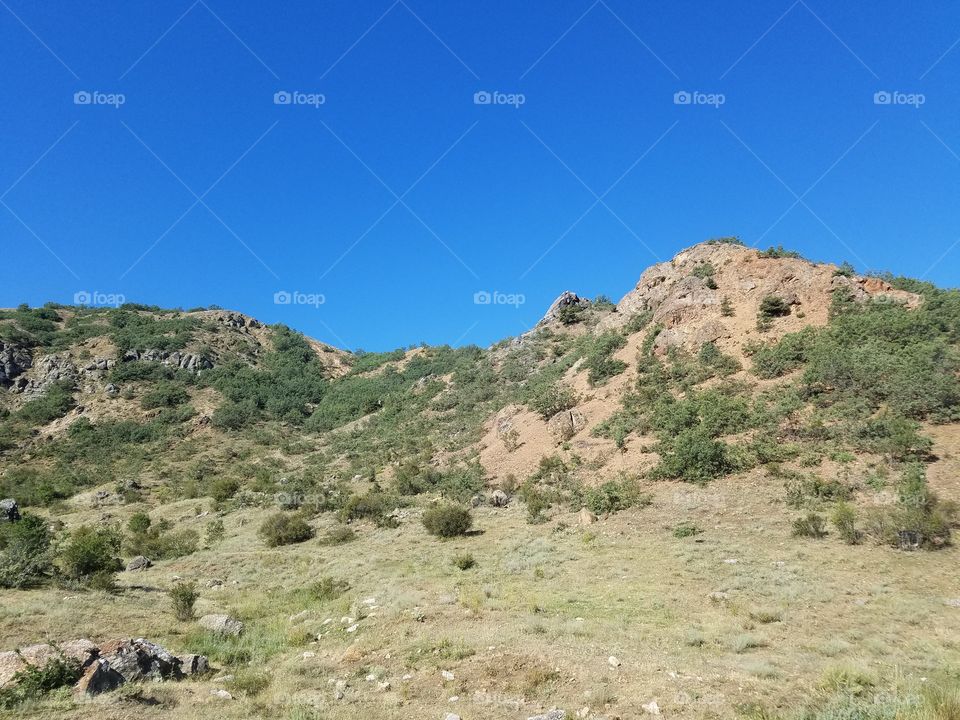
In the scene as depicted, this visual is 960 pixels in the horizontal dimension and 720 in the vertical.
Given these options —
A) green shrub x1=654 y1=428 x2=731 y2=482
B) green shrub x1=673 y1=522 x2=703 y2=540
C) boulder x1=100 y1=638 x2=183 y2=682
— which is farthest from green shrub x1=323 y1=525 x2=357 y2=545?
green shrub x1=654 y1=428 x2=731 y2=482

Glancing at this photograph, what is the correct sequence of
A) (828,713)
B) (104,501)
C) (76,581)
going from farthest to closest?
(104,501) → (76,581) → (828,713)

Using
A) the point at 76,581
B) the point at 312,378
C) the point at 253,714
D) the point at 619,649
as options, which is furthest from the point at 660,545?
the point at 312,378

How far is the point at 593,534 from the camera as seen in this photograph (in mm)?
17016

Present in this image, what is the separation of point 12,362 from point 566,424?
59906 mm

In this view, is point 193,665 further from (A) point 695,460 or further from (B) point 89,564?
(A) point 695,460

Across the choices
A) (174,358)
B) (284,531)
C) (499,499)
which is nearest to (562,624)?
(499,499)

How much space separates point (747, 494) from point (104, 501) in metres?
33.2

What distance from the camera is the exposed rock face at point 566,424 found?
2692 centimetres

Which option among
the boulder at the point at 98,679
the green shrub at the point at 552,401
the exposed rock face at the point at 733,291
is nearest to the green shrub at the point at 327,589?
A: the boulder at the point at 98,679

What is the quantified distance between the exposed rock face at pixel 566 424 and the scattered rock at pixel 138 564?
1807 cm

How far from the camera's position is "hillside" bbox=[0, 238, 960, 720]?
7.70m

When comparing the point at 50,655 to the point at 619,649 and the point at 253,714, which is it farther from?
the point at 619,649

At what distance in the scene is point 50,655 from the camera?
7.58 meters

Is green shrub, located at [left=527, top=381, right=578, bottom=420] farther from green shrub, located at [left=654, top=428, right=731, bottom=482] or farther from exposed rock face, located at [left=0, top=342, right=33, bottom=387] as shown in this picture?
exposed rock face, located at [left=0, top=342, right=33, bottom=387]
